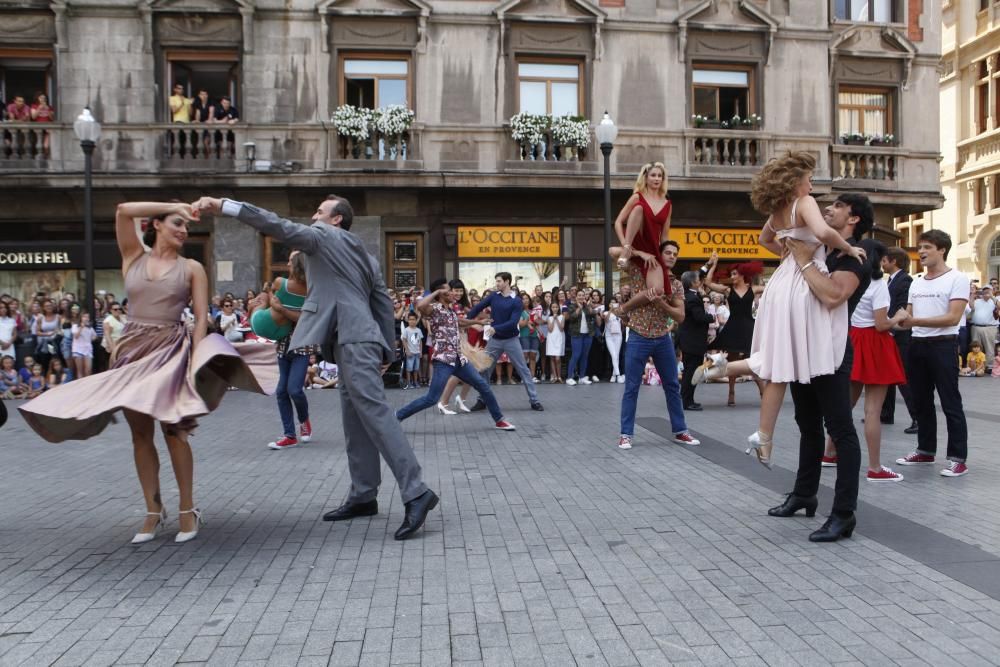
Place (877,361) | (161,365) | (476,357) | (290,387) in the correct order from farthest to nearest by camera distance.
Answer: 1. (476,357)
2. (290,387)
3. (877,361)
4. (161,365)

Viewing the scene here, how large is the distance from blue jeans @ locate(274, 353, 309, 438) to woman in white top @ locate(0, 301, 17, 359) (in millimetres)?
9777

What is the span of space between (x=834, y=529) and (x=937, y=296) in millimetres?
3062

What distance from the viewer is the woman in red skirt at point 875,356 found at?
21.1 feet

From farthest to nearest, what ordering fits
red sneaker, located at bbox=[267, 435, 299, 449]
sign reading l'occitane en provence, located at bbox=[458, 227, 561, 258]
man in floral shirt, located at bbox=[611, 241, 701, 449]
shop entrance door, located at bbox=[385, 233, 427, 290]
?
sign reading l'occitane en provence, located at bbox=[458, 227, 561, 258] → shop entrance door, located at bbox=[385, 233, 427, 290] → red sneaker, located at bbox=[267, 435, 299, 449] → man in floral shirt, located at bbox=[611, 241, 701, 449]

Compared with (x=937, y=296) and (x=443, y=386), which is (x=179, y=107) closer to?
(x=443, y=386)

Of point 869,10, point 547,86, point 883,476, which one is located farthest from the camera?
point 869,10

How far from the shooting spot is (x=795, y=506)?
5137 millimetres

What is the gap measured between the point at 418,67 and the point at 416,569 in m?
18.0

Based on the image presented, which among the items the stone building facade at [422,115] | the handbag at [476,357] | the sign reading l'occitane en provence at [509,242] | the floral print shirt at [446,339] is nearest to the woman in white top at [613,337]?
the stone building facade at [422,115]

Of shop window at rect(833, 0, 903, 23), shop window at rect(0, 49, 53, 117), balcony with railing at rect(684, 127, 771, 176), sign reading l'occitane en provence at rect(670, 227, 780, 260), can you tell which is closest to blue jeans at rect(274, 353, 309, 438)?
sign reading l'occitane en provence at rect(670, 227, 780, 260)

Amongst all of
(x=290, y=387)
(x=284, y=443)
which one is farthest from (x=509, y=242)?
(x=284, y=443)

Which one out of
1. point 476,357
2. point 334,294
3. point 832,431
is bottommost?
point 832,431

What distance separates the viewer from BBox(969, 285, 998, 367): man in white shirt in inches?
734

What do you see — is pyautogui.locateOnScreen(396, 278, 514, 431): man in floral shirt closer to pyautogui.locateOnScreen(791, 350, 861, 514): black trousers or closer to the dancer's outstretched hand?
pyautogui.locateOnScreen(791, 350, 861, 514): black trousers
